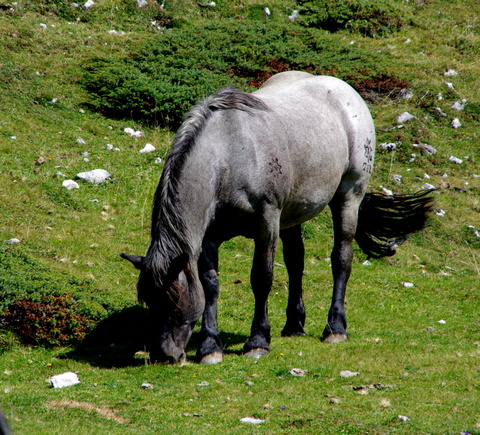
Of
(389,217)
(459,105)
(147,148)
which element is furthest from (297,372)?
(459,105)

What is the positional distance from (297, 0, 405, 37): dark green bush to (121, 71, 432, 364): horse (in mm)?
14966

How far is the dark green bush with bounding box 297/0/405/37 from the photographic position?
22.8 meters

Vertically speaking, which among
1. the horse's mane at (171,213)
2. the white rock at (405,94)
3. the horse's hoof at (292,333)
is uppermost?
the horse's mane at (171,213)

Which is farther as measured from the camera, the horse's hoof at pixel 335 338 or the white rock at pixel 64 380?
the horse's hoof at pixel 335 338

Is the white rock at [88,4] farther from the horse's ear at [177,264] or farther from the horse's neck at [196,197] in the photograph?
the horse's ear at [177,264]

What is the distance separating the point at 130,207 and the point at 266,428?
7.22m

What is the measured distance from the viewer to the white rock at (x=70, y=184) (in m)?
11.5

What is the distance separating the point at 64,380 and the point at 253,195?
2613 mm

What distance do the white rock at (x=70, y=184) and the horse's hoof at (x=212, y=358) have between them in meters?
5.79

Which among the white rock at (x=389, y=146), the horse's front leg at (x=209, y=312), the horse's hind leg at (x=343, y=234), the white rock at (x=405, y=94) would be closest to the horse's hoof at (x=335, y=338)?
the horse's hind leg at (x=343, y=234)

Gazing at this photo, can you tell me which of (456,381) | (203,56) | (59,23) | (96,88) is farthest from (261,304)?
(59,23)

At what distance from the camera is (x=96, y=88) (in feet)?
51.1

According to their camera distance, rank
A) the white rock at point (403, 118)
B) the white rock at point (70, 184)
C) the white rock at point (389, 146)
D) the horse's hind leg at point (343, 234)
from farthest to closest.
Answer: the white rock at point (403, 118), the white rock at point (389, 146), the white rock at point (70, 184), the horse's hind leg at point (343, 234)

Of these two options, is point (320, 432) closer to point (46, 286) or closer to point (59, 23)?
point (46, 286)
